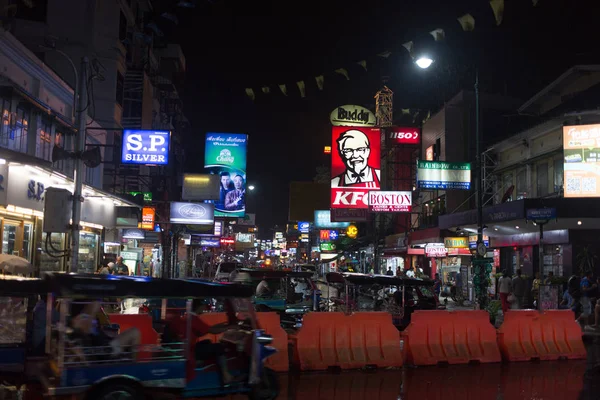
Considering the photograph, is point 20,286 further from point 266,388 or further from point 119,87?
point 119,87

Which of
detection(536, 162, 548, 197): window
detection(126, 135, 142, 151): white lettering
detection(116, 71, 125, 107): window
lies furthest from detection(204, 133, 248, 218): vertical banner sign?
detection(536, 162, 548, 197): window

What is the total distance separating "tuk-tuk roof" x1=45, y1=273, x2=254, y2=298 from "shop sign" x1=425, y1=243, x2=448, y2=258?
2737cm

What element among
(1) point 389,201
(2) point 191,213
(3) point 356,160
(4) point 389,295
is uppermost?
(3) point 356,160

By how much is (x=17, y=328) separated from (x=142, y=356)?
9.48ft

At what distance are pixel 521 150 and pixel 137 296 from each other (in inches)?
1018

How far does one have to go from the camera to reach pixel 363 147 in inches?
1183

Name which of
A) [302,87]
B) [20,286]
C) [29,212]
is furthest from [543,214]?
[20,286]

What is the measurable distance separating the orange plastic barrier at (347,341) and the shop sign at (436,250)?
861 inches

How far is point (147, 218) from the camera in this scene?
106 feet

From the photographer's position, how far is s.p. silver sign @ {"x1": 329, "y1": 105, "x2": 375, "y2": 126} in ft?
122

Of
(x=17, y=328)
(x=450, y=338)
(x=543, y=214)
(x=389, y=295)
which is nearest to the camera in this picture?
(x=17, y=328)

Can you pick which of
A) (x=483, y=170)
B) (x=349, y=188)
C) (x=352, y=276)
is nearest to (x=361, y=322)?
(x=352, y=276)

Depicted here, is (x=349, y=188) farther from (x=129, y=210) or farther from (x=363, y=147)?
(x=129, y=210)

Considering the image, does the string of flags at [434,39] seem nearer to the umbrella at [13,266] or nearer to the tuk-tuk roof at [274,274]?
the tuk-tuk roof at [274,274]
